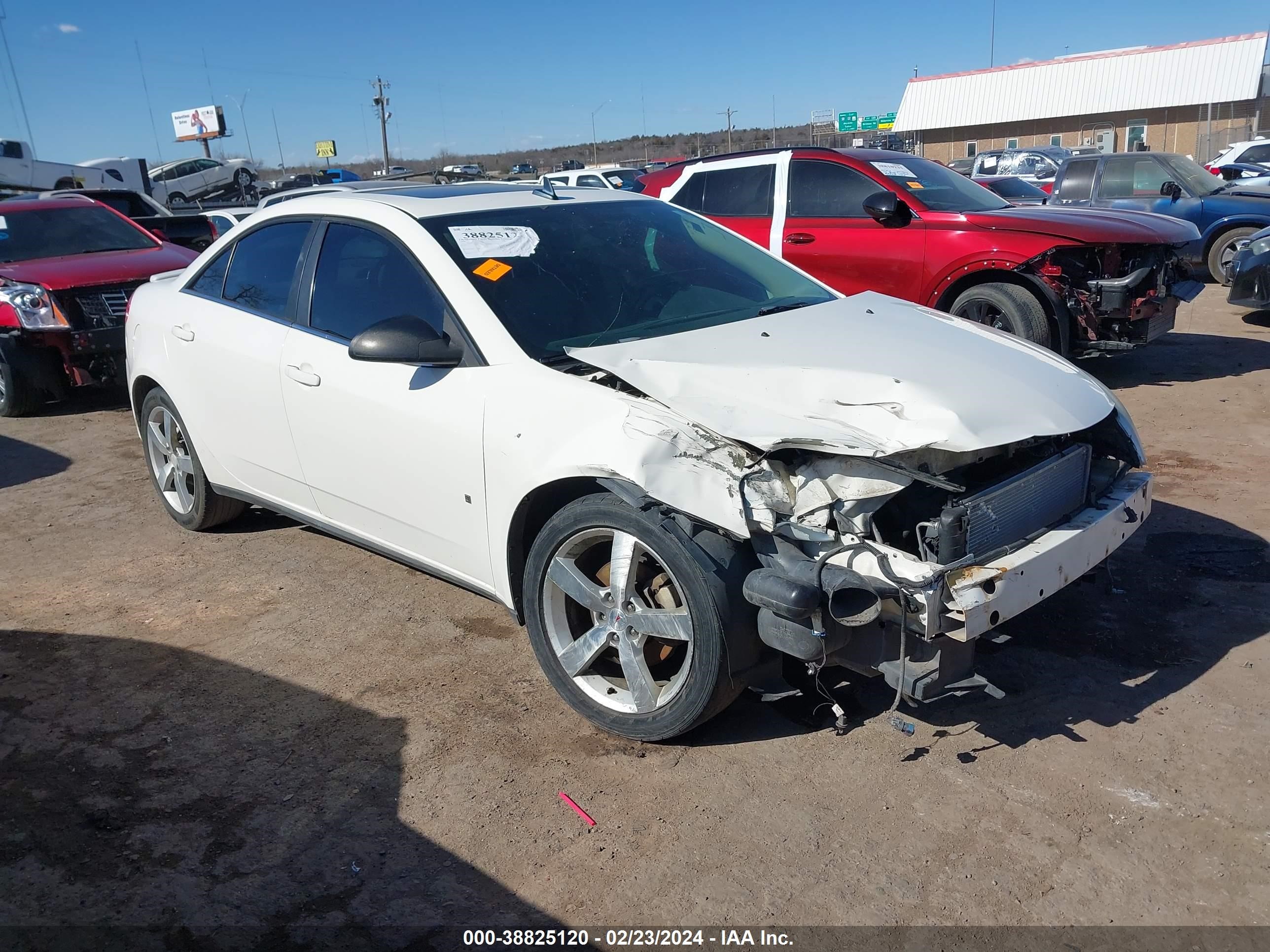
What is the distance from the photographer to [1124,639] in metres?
3.82

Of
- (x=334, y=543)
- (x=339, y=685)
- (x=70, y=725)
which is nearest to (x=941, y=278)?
(x=334, y=543)

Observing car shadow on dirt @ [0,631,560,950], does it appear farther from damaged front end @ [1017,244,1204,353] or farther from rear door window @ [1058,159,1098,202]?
rear door window @ [1058,159,1098,202]

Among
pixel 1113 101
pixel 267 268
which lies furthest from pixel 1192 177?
pixel 1113 101

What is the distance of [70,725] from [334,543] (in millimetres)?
1852

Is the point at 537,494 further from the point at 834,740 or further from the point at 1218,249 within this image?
the point at 1218,249

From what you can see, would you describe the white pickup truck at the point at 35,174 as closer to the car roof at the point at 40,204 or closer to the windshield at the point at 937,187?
the car roof at the point at 40,204

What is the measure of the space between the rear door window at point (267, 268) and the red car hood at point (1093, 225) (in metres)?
5.16

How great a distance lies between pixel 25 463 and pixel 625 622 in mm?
6055

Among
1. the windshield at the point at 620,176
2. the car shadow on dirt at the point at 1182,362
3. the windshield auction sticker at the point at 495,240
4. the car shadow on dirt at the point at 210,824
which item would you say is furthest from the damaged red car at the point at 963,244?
the windshield at the point at 620,176

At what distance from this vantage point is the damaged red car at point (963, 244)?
726cm

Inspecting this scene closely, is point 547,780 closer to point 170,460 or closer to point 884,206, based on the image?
point 170,460

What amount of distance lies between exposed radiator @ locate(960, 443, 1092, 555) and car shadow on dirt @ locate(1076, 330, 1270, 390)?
196 inches

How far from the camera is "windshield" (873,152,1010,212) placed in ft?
25.6

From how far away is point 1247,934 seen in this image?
2.37 m
